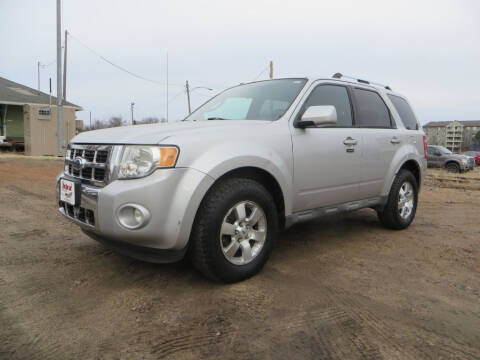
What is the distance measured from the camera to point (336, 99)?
381cm

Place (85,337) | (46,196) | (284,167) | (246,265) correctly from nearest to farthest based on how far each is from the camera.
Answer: (85,337) < (246,265) < (284,167) < (46,196)

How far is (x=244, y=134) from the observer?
2.83 metres

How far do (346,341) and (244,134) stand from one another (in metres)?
1.60

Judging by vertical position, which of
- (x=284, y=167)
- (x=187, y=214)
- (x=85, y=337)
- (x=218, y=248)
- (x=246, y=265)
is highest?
(x=284, y=167)

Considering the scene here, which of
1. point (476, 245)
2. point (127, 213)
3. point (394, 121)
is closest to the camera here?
point (127, 213)

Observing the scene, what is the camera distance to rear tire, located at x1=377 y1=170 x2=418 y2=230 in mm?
4395

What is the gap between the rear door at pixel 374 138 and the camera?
392cm

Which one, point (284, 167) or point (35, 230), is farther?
point (35, 230)

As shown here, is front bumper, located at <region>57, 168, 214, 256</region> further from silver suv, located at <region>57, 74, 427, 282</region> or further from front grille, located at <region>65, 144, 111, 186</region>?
front grille, located at <region>65, 144, 111, 186</region>

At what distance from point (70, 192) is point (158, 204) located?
837 millimetres

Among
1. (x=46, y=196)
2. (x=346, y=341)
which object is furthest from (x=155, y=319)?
(x=46, y=196)

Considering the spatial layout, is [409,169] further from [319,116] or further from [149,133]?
[149,133]

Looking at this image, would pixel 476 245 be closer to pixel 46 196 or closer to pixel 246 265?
pixel 246 265

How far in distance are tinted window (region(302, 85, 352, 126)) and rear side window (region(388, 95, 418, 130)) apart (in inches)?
44.3
